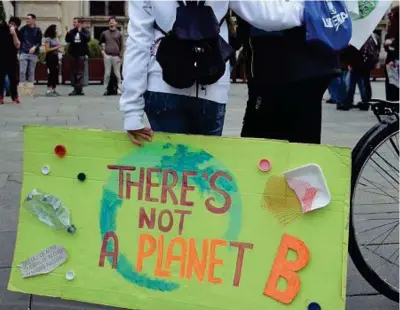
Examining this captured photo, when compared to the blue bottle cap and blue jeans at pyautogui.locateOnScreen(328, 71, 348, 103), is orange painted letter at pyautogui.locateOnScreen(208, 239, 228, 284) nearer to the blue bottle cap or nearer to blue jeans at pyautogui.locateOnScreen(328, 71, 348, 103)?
the blue bottle cap

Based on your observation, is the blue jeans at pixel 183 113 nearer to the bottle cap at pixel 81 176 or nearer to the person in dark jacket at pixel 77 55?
the bottle cap at pixel 81 176

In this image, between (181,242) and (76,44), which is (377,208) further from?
(76,44)

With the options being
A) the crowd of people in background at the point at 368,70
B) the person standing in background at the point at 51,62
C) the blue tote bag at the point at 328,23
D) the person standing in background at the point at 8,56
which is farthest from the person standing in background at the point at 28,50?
the blue tote bag at the point at 328,23

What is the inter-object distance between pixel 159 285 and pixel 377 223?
1140 millimetres

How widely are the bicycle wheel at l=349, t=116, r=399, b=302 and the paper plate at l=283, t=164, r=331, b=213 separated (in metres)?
0.33

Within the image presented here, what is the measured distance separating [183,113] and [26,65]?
11.4 meters

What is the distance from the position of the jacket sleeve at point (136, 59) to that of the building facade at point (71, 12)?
1956cm

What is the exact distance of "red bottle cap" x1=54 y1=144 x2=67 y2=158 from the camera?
2465 millimetres

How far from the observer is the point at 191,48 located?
2342 mm

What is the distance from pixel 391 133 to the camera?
8.34 feet

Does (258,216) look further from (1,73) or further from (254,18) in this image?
(1,73)

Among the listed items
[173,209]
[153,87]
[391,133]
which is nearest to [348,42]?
[391,133]

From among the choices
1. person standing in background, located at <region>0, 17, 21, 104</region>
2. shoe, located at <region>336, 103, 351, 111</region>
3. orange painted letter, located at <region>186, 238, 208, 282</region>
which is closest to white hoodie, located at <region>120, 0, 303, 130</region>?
orange painted letter, located at <region>186, 238, 208, 282</region>

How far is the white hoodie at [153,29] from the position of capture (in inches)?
93.9
